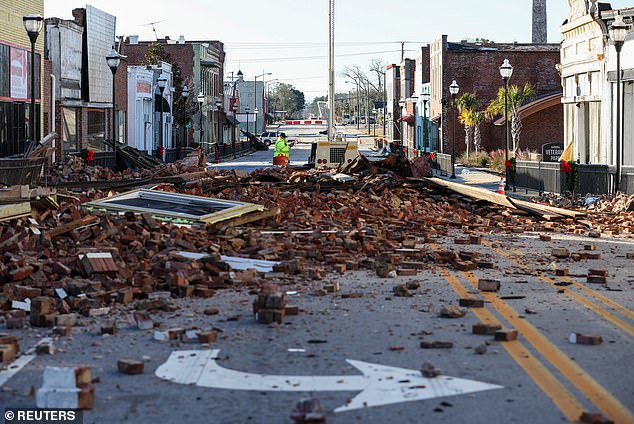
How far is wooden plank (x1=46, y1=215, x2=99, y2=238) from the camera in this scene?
14.8 metres

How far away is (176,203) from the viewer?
63.8ft

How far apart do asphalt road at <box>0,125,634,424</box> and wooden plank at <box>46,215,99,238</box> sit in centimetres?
393

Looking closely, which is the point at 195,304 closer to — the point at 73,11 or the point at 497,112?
the point at 73,11

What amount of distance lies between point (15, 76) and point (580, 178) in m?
25.9

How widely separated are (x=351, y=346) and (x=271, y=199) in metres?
14.6

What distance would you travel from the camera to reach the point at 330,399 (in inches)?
274

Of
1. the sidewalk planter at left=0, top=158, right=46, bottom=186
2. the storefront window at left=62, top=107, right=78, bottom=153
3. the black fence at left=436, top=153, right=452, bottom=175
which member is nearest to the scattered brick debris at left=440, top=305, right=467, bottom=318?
the sidewalk planter at left=0, top=158, right=46, bottom=186

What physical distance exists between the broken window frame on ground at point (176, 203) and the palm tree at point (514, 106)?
1696 inches

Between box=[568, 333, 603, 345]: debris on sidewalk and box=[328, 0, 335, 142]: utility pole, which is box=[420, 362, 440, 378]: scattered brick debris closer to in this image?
box=[568, 333, 603, 345]: debris on sidewalk

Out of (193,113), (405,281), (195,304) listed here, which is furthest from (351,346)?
(193,113)

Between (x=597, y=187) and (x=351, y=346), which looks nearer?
(x=351, y=346)

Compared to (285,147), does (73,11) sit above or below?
above

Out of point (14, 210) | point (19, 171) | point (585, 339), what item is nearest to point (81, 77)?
point (19, 171)

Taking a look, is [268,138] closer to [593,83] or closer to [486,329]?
[593,83]
